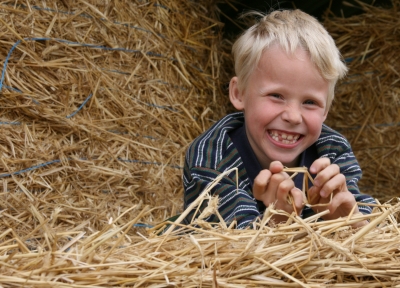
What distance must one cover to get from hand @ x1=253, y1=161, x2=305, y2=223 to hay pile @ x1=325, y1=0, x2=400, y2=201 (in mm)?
1905

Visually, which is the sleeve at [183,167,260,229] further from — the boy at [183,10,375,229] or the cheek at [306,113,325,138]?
the cheek at [306,113,325,138]

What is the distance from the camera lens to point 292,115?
1998 millimetres

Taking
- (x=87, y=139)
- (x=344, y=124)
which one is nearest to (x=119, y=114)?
(x=87, y=139)

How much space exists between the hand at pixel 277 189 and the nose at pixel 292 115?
0.37 m

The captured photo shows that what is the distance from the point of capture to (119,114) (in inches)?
112

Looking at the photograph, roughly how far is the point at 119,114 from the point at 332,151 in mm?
1009

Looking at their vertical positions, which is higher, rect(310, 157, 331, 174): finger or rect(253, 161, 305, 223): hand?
rect(310, 157, 331, 174): finger

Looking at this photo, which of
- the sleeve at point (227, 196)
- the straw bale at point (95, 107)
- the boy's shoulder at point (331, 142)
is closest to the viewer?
the sleeve at point (227, 196)

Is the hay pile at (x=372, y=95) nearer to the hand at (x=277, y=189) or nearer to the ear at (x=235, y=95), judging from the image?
the ear at (x=235, y=95)

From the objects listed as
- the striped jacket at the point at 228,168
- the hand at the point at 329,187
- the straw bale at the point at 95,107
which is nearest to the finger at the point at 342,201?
the hand at the point at 329,187

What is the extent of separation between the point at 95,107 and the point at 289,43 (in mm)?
981

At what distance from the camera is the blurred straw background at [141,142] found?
1.10m

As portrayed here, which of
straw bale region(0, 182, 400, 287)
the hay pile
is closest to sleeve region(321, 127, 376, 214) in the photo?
straw bale region(0, 182, 400, 287)

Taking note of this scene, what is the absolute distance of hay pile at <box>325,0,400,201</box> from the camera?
11.3ft
